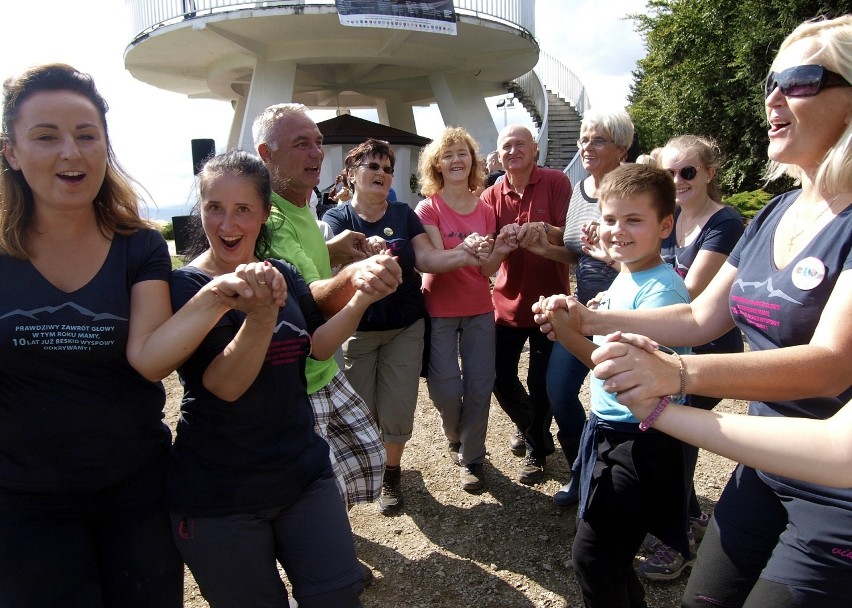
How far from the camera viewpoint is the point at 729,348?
120 inches

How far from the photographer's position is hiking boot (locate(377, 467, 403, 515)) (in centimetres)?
372

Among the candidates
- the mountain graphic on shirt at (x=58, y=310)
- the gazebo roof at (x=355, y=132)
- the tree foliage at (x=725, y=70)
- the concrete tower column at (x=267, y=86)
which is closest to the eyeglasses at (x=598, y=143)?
the mountain graphic on shirt at (x=58, y=310)

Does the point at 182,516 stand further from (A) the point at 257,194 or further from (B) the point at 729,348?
(B) the point at 729,348

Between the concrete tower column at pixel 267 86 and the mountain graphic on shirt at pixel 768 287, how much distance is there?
16.9m

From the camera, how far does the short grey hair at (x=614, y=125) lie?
11.7 ft

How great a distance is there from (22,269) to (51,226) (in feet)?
0.60

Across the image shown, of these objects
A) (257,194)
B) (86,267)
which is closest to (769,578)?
(257,194)

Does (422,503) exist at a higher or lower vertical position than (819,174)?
lower

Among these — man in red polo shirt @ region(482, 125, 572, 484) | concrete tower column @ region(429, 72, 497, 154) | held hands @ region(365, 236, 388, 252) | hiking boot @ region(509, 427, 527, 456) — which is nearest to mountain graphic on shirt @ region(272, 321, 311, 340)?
held hands @ region(365, 236, 388, 252)

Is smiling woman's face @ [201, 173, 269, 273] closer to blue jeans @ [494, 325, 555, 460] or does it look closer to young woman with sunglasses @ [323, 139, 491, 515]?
young woman with sunglasses @ [323, 139, 491, 515]

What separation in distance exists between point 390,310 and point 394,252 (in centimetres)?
35

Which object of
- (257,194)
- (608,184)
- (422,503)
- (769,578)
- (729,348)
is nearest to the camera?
(769,578)

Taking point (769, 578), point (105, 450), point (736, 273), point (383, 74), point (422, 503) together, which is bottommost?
point (422, 503)

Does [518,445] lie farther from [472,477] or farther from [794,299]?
[794,299]
